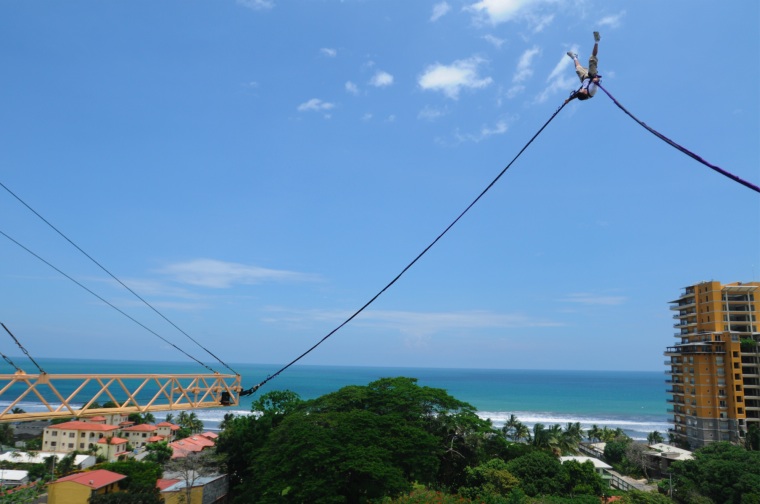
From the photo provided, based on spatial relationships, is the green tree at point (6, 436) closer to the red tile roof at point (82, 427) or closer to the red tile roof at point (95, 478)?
the red tile roof at point (82, 427)

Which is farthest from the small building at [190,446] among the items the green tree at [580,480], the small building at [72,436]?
the green tree at [580,480]

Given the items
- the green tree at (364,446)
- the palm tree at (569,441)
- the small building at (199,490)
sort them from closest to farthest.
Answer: the green tree at (364,446) < the small building at (199,490) < the palm tree at (569,441)

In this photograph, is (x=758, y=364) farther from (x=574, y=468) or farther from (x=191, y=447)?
(x=191, y=447)

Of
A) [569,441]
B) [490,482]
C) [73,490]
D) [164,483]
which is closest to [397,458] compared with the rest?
[490,482]

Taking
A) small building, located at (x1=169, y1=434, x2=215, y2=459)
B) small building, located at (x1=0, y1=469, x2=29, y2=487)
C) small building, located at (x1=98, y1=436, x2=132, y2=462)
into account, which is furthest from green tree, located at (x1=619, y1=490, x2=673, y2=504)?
small building, located at (x1=98, y1=436, x2=132, y2=462)

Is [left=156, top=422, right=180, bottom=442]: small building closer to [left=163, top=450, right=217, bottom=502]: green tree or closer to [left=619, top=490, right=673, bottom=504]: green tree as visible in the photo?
[left=163, top=450, right=217, bottom=502]: green tree

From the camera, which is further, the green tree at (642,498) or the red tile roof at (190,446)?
the red tile roof at (190,446)

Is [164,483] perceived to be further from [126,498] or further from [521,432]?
[521,432]
